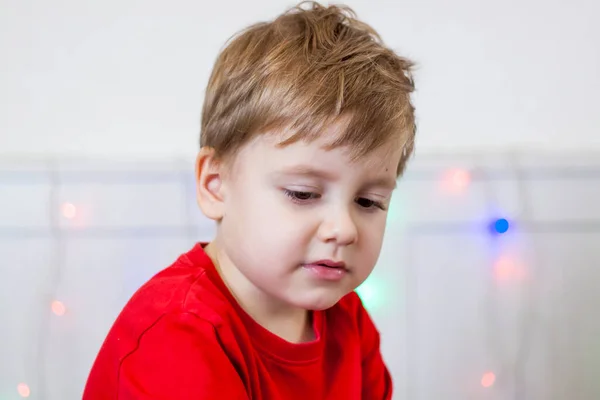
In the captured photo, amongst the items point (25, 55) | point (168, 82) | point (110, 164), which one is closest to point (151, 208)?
point (110, 164)

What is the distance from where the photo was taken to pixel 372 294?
120 cm

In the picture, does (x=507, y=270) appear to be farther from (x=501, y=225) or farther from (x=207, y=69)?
(x=207, y=69)

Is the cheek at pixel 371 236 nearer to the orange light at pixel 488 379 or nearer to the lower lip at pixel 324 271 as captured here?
the lower lip at pixel 324 271

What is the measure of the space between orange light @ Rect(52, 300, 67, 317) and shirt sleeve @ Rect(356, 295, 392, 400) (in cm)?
57

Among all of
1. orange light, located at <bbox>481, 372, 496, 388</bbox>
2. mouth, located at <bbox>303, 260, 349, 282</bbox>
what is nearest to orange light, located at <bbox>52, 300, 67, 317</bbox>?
mouth, located at <bbox>303, 260, 349, 282</bbox>

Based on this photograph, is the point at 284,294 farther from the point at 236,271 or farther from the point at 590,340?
the point at 590,340

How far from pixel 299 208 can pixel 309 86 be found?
121 mm

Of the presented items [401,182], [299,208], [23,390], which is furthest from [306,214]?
[23,390]

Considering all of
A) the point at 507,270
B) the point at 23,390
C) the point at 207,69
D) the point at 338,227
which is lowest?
the point at 23,390

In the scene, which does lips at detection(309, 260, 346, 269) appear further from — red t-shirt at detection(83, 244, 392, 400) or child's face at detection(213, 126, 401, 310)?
red t-shirt at detection(83, 244, 392, 400)

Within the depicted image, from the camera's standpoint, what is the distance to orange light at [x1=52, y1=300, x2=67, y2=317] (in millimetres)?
1156

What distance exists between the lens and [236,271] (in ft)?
2.40

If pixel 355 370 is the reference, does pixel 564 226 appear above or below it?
above

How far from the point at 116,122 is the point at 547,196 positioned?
79 cm
